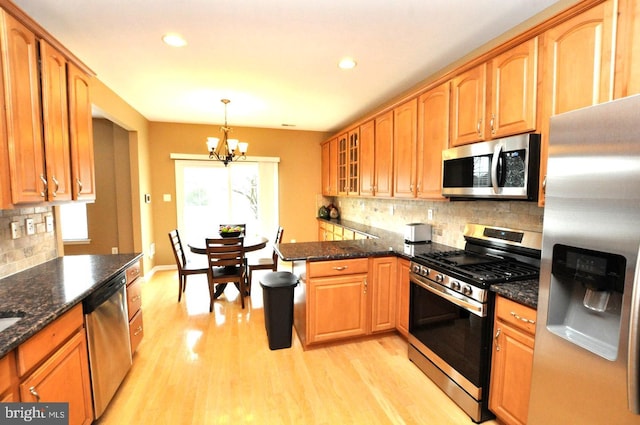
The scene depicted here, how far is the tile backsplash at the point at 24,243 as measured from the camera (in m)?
1.88

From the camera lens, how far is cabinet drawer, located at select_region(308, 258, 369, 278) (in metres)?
2.43

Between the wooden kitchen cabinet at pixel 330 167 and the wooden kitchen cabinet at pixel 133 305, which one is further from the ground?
the wooden kitchen cabinet at pixel 330 167

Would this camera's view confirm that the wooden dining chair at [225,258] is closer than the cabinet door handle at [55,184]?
No

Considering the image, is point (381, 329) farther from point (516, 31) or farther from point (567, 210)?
point (516, 31)

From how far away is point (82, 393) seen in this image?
61.6 inches

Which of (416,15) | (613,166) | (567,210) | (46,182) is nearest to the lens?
(613,166)

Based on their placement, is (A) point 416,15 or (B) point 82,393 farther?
(A) point 416,15

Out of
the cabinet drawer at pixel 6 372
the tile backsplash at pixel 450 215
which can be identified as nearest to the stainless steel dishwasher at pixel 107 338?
the cabinet drawer at pixel 6 372

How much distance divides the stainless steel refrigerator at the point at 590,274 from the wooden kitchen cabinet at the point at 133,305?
106 inches

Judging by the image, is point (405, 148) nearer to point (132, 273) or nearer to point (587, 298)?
point (587, 298)

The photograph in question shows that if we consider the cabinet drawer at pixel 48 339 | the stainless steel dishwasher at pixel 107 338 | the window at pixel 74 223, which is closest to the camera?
the cabinet drawer at pixel 48 339

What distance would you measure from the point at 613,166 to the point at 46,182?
9.27 feet

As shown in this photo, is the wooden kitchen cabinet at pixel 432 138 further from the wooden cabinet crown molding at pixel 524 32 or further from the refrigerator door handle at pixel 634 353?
the refrigerator door handle at pixel 634 353

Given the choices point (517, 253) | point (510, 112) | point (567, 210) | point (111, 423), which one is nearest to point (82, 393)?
point (111, 423)
